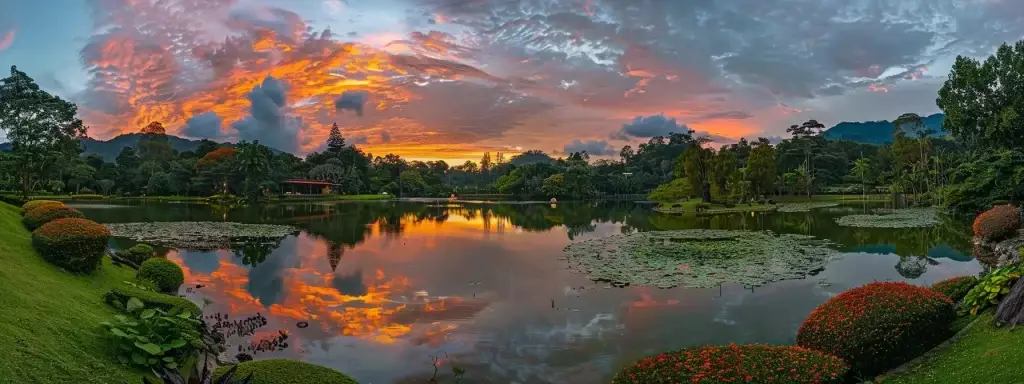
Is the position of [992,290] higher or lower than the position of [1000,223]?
lower

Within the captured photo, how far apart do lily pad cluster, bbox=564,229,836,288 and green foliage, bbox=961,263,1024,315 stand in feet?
21.7

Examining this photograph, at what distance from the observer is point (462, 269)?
17.7m

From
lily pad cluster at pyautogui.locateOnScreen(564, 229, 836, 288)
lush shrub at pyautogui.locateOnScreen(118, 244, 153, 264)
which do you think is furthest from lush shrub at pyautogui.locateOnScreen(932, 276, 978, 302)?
lush shrub at pyautogui.locateOnScreen(118, 244, 153, 264)

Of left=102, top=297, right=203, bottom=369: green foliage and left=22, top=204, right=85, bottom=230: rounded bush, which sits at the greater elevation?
left=22, top=204, right=85, bottom=230: rounded bush

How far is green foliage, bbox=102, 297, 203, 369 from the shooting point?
21.6 feet

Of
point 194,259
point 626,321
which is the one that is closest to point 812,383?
point 626,321

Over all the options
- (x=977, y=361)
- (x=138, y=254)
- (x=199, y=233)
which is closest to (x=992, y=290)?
(x=977, y=361)

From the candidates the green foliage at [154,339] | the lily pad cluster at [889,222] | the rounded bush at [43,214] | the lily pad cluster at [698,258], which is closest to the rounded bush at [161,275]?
the rounded bush at [43,214]

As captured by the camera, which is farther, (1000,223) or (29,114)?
(29,114)

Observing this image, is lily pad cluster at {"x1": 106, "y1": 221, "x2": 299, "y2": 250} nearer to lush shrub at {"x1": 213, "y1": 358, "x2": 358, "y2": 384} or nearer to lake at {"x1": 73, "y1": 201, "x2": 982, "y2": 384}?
lake at {"x1": 73, "y1": 201, "x2": 982, "y2": 384}

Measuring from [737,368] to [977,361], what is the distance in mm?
2769

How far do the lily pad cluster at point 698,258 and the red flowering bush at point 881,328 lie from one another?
719 centimetres

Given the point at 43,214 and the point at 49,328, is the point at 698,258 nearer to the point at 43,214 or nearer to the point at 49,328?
the point at 49,328

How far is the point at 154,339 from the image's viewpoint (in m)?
7.02
